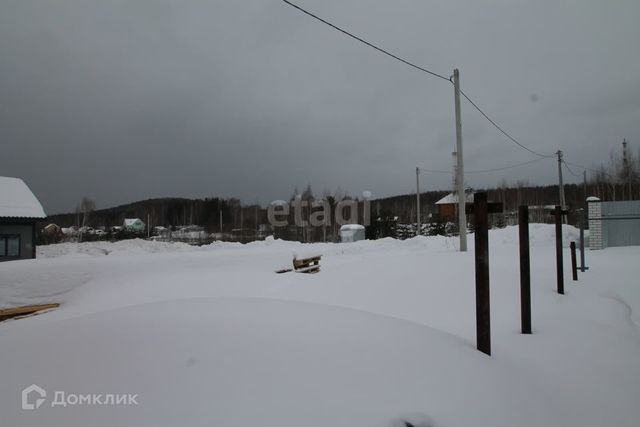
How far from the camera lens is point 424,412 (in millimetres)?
1724

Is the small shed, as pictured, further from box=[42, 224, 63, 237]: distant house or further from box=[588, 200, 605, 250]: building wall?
box=[42, 224, 63, 237]: distant house

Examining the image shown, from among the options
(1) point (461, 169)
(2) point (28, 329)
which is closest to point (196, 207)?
(1) point (461, 169)

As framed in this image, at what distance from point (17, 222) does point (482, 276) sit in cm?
2210

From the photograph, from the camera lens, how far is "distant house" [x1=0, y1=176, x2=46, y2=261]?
16.5 meters

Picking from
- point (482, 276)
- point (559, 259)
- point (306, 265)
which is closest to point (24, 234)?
point (306, 265)

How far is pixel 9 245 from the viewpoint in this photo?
16.7 m

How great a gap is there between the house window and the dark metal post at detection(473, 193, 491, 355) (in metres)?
21.8

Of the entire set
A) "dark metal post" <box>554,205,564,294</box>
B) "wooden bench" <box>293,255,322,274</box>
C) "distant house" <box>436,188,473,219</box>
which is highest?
"distant house" <box>436,188,473,219</box>

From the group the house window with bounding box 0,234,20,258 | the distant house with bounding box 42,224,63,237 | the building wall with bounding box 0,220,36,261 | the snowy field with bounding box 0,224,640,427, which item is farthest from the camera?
the distant house with bounding box 42,224,63,237

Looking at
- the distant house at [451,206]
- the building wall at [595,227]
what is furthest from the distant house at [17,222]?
the building wall at [595,227]

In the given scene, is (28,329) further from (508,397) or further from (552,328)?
(552,328)

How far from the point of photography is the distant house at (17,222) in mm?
16500

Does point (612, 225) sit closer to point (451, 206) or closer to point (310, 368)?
point (451, 206)

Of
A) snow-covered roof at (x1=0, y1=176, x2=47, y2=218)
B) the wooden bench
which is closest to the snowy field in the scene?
the wooden bench
